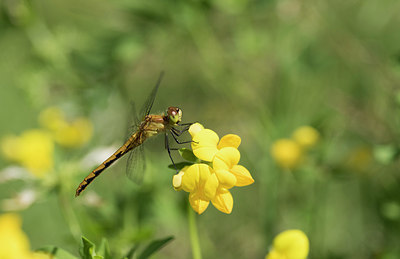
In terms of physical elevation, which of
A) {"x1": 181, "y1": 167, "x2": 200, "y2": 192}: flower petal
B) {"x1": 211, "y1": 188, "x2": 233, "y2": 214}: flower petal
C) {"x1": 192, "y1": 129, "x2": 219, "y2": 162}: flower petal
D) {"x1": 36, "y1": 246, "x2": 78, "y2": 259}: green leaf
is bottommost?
{"x1": 36, "y1": 246, "x2": 78, "y2": 259}: green leaf

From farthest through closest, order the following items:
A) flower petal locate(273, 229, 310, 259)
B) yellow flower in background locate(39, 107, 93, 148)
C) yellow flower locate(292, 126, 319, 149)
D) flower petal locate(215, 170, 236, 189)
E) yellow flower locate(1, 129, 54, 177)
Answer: yellow flower in background locate(39, 107, 93, 148) → yellow flower locate(292, 126, 319, 149) → yellow flower locate(1, 129, 54, 177) → flower petal locate(273, 229, 310, 259) → flower petal locate(215, 170, 236, 189)

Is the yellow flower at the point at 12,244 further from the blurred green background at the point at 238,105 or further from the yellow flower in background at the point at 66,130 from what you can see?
the yellow flower in background at the point at 66,130

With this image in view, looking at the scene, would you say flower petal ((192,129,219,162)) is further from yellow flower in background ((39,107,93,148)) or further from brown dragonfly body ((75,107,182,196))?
yellow flower in background ((39,107,93,148))

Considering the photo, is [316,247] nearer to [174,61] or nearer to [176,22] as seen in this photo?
[176,22]

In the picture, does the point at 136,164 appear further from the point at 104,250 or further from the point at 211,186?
the point at 211,186

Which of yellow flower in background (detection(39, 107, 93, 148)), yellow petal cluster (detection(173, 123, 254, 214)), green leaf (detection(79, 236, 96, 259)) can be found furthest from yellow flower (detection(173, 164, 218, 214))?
yellow flower in background (detection(39, 107, 93, 148))

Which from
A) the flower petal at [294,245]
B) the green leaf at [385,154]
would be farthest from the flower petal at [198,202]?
the green leaf at [385,154]
